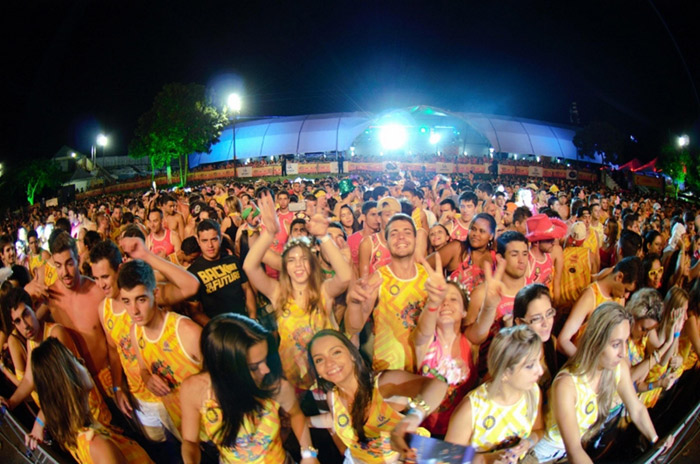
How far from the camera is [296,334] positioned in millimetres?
3135

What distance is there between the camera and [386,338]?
3.36 m

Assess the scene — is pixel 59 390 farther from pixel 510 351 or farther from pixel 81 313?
pixel 510 351

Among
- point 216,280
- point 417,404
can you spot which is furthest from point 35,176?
point 417,404

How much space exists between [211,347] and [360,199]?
264 inches

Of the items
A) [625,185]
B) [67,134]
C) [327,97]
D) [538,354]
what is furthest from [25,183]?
[327,97]

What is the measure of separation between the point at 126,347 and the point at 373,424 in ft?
5.98

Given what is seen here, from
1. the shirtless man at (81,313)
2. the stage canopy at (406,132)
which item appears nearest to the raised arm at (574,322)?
the shirtless man at (81,313)

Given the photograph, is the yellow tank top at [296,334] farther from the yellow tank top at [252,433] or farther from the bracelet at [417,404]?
the bracelet at [417,404]

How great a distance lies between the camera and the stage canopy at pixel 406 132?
4200 centimetres

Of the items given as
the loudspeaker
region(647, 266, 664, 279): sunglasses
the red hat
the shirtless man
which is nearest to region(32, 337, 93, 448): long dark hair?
the shirtless man

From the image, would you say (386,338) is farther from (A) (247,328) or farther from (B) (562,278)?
(B) (562,278)

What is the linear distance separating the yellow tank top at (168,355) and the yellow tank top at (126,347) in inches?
6.9

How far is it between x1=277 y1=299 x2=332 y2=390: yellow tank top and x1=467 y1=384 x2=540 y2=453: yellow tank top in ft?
4.03

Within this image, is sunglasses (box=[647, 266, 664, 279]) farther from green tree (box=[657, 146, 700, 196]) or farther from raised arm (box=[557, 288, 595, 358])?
green tree (box=[657, 146, 700, 196])
